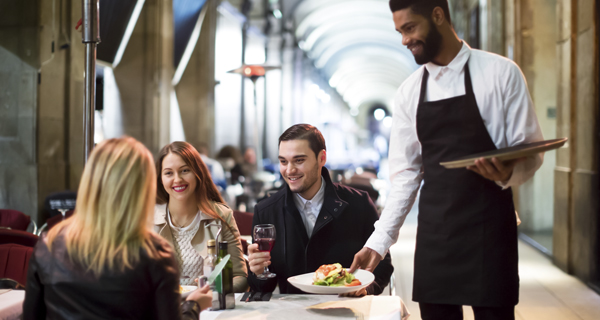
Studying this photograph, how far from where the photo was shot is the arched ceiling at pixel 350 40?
2338cm

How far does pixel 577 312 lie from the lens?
4.47 meters

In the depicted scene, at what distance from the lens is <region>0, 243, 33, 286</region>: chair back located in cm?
261

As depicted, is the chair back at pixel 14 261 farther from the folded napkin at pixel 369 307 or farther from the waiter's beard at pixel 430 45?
the waiter's beard at pixel 430 45

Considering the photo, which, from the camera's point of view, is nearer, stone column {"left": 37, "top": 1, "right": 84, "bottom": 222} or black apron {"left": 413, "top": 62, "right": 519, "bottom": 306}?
black apron {"left": 413, "top": 62, "right": 519, "bottom": 306}

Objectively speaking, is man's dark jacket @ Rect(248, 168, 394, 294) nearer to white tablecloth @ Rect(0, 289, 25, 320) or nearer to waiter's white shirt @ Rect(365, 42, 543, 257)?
waiter's white shirt @ Rect(365, 42, 543, 257)

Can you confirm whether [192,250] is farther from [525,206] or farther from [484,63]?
[525,206]

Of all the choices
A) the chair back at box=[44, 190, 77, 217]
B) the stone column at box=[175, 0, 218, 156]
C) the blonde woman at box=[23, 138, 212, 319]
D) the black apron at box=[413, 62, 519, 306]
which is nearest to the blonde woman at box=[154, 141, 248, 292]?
the black apron at box=[413, 62, 519, 306]

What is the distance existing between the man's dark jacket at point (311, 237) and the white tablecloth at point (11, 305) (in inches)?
37.4

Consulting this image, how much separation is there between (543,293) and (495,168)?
4054 mm

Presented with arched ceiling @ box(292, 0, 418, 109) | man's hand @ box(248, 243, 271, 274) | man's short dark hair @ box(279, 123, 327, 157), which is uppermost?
arched ceiling @ box(292, 0, 418, 109)

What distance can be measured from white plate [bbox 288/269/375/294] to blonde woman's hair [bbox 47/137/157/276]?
611 millimetres

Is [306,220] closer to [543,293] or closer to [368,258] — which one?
[368,258]

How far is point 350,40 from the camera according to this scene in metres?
31.0

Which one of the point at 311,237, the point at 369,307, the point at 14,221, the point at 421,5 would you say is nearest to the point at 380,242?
the point at 369,307
